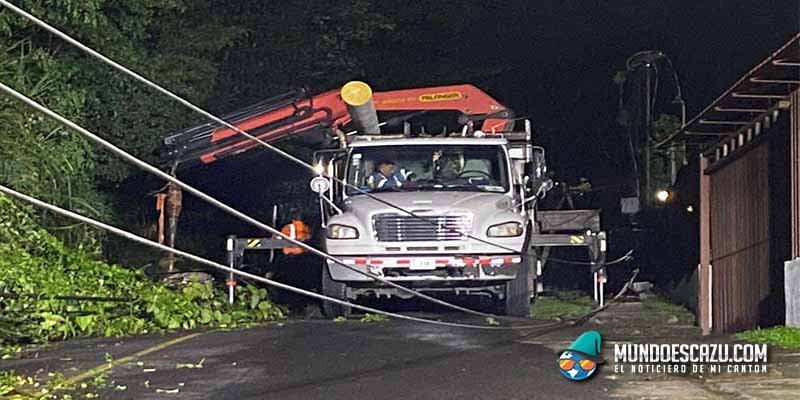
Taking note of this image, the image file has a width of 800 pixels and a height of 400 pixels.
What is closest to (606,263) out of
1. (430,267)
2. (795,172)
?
(430,267)

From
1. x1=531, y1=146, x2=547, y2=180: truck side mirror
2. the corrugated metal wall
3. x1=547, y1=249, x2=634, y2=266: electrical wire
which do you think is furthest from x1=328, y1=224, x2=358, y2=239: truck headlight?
the corrugated metal wall

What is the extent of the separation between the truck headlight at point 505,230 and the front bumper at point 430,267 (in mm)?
264

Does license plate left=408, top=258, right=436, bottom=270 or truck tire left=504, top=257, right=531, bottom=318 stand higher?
license plate left=408, top=258, right=436, bottom=270

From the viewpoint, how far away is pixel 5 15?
16.9 meters

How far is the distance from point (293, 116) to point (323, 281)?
9.12 feet

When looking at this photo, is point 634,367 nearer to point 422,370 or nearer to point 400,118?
point 422,370

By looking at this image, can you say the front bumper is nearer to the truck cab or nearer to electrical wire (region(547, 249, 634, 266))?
the truck cab

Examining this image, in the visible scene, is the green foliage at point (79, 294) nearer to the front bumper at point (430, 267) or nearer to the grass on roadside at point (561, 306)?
the front bumper at point (430, 267)

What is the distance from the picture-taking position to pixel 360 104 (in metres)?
16.8

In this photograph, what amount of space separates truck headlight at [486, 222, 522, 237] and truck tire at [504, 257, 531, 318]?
0.58 meters

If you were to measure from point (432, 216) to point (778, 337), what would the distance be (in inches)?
200

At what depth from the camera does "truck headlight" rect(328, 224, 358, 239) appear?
627 inches

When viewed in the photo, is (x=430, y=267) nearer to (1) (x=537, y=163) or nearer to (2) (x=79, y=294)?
(1) (x=537, y=163)

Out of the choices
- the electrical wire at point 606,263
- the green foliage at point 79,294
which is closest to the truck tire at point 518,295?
the electrical wire at point 606,263
